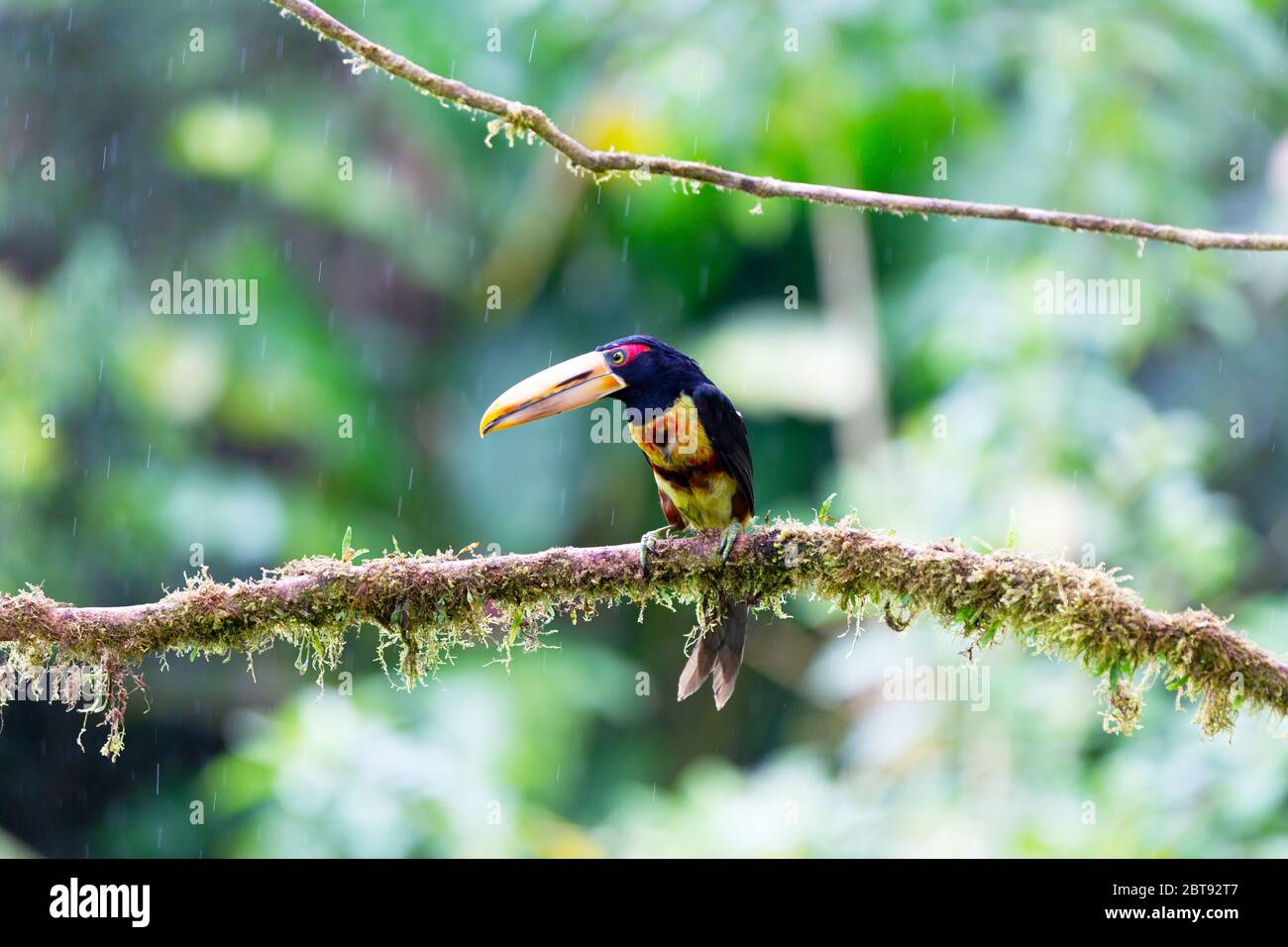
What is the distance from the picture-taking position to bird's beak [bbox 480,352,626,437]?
3.73 metres

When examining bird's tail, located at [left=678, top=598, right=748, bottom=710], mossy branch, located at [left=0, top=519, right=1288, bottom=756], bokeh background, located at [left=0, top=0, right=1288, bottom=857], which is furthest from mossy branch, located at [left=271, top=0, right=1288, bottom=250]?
bokeh background, located at [left=0, top=0, right=1288, bottom=857]

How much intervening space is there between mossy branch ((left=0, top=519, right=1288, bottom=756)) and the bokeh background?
8.32ft

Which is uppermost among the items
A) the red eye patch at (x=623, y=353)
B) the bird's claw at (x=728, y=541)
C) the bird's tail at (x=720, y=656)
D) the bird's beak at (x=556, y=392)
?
the red eye patch at (x=623, y=353)

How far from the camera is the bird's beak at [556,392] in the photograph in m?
3.73

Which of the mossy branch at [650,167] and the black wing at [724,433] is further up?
the mossy branch at [650,167]

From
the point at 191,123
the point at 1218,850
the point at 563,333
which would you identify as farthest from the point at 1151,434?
the point at 191,123

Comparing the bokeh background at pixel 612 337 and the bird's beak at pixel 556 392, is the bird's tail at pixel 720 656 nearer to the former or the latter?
the bird's beak at pixel 556 392

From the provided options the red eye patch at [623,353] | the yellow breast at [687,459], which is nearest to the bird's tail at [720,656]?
the yellow breast at [687,459]

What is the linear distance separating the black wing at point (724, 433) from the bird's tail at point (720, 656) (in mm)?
415

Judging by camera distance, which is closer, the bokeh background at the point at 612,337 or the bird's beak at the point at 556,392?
the bird's beak at the point at 556,392

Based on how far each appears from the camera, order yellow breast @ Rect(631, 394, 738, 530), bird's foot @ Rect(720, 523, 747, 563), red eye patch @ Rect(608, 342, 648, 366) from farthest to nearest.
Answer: red eye patch @ Rect(608, 342, 648, 366) < yellow breast @ Rect(631, 394, 738, 530) < bird's foot @ Rect(720, 523, 747, 563)

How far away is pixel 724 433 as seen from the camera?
386 centimetres

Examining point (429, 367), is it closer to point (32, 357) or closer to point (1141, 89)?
point (32, 357)

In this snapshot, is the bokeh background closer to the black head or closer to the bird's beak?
the black head
